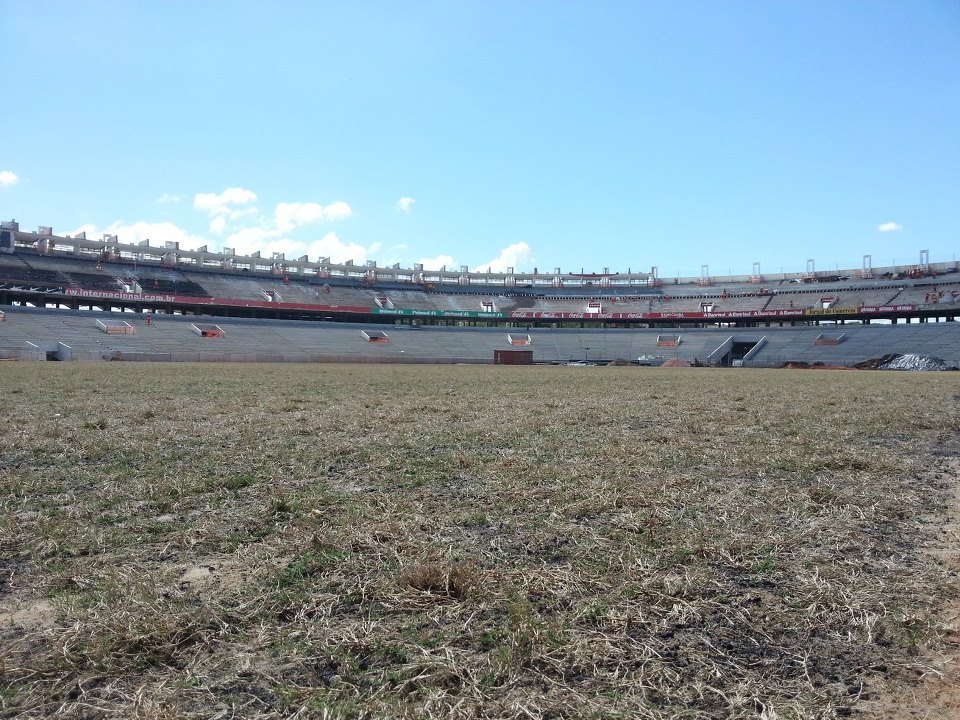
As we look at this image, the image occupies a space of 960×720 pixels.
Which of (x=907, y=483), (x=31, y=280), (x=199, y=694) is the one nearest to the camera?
(x=199, y=694)

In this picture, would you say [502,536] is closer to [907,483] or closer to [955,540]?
Result: [955,540]

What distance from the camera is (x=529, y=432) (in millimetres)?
7836

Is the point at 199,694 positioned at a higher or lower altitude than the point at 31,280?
lower

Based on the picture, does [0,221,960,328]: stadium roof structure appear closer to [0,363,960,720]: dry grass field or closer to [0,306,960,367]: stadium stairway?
[0,306,960,367]: stadium stairway

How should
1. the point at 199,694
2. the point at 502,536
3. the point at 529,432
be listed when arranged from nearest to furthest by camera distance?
the point at 199,694
the point at 502,536
the point at 529,432

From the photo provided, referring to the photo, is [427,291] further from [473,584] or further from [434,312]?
[473,584]

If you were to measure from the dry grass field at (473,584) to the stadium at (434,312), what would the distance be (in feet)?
162

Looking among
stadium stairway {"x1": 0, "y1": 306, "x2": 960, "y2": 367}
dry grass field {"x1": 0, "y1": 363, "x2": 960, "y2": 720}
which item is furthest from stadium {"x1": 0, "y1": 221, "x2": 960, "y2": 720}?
stadium stairway {"x1": 0, "y1": 306, "x2": 960, "y2": 367}

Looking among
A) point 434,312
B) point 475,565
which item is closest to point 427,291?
point 434,312

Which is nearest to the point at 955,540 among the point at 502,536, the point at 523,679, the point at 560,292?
the point at 502,536

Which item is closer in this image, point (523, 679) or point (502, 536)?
point (523, 679)

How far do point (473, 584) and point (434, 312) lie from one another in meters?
76.3

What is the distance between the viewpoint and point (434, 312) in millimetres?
78250

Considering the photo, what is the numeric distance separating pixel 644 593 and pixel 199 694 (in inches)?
72.0
